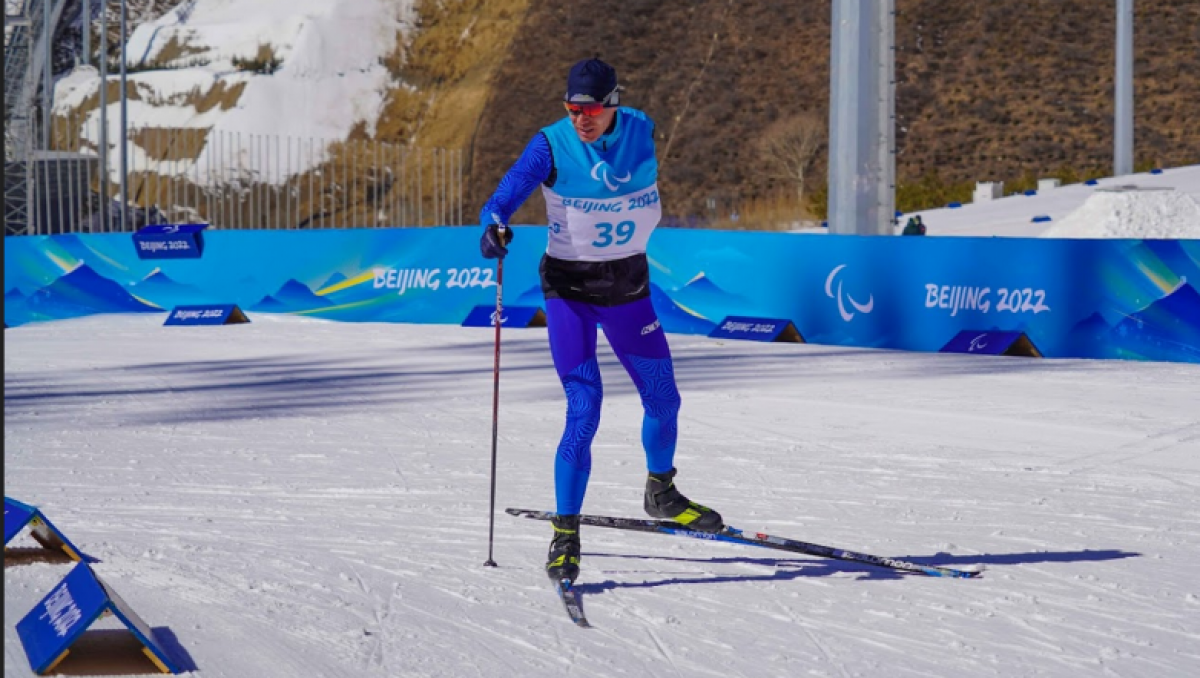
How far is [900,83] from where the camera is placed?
5816 centimetres

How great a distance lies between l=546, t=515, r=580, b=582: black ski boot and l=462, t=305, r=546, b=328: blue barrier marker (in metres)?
13.1

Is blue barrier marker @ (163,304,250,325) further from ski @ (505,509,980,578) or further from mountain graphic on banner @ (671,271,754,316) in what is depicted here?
ski @ (505,509,980,578)

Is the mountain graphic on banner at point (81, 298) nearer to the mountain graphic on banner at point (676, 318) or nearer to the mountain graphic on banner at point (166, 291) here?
the mountain graphic on banner at point (166, 291)

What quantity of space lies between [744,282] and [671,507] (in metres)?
11.4

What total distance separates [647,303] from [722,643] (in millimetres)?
1783

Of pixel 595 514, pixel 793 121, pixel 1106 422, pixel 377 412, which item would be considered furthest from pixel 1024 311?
pixel 793 121

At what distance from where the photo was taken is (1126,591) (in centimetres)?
621

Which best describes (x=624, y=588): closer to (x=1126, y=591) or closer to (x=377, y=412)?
(x=1126, y=591)

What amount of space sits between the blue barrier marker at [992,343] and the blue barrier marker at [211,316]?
9.40 m

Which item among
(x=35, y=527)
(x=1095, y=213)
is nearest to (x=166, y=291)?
(x=35, y=527)

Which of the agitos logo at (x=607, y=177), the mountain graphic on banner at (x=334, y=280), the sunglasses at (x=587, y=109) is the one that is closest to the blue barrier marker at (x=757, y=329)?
the mountain graphic on banner at (x=334, y=280)

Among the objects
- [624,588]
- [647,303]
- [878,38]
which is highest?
[878,38]

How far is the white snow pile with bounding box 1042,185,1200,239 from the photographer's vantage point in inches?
1099

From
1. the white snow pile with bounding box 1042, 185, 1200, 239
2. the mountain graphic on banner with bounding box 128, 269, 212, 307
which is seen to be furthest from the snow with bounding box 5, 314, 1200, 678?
the white snow pile with bounding box 1042, 185, 1200, 239
